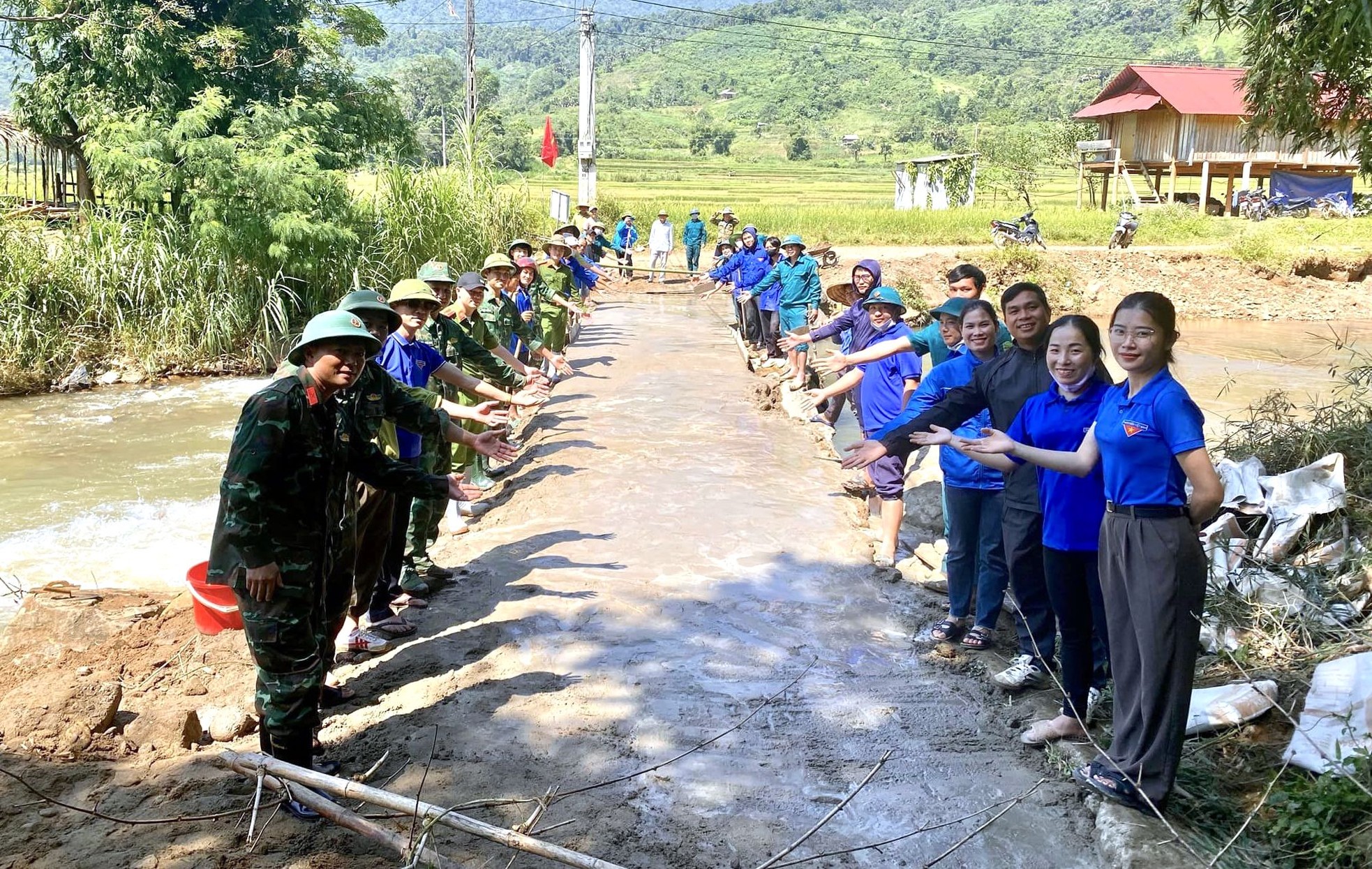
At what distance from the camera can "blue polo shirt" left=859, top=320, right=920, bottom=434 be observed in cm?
630

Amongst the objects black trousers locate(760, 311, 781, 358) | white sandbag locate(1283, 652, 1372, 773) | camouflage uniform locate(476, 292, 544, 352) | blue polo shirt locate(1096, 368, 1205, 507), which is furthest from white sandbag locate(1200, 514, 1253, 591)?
black trousers locate(760, 311, 781, 358)

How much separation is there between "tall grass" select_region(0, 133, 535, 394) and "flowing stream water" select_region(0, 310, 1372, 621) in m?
0.59

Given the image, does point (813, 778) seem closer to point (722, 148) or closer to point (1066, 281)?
point (1066, 281)

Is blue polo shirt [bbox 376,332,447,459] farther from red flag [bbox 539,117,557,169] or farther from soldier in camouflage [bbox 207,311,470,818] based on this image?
red flag [bbox 539,117,557,169]

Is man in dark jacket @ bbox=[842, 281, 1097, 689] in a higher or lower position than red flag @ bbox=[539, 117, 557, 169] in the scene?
A: lower

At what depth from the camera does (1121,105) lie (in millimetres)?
36688

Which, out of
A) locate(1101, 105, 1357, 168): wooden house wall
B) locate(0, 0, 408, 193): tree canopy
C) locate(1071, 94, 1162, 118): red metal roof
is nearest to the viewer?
locate(0, 0, 408, 193): tree canopy

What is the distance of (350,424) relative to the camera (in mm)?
3754

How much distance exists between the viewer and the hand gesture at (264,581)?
3363 millimetres

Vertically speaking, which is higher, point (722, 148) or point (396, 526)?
point (722, 148)

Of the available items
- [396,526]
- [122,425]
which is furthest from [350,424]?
[122,425]

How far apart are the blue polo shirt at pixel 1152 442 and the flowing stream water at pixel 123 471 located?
5.65 feet

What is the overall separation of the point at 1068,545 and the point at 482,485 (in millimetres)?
5365

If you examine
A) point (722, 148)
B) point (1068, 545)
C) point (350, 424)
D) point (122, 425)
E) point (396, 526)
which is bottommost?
point (122, 425)
